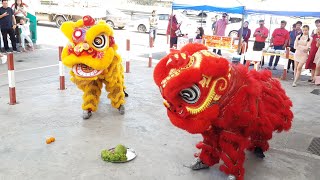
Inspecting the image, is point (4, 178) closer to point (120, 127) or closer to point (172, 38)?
point (120, 127)

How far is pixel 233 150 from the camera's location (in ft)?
11.9

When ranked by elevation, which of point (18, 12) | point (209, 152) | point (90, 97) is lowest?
point (209, 152)

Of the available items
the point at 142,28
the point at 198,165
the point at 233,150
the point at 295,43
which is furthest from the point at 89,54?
the point at 142,28

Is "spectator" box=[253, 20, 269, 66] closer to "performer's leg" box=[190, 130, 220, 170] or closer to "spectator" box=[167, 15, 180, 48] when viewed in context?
"spectator" box=[167, 15, 180, 48]

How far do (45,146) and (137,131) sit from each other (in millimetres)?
1418

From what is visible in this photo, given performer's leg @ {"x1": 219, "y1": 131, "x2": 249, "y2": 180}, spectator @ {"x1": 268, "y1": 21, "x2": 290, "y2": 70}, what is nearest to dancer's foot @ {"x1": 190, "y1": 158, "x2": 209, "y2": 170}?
performer's leg @ {"x1": 219, "y1": 131, "x2": 249, "y2": 180}

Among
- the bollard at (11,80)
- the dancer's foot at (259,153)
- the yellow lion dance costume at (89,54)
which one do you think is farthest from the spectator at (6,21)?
the dancer's foot at (259,153)

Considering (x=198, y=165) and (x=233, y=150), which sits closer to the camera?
(x=233, y=150)

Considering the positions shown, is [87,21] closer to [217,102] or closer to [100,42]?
[100,42]

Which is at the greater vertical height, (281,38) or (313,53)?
(281,38)

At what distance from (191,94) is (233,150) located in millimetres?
872

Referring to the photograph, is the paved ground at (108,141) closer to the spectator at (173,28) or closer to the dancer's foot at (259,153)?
the dancer's foot at (259,153)

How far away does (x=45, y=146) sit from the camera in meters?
4.57

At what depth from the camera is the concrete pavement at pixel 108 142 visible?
159 inches
